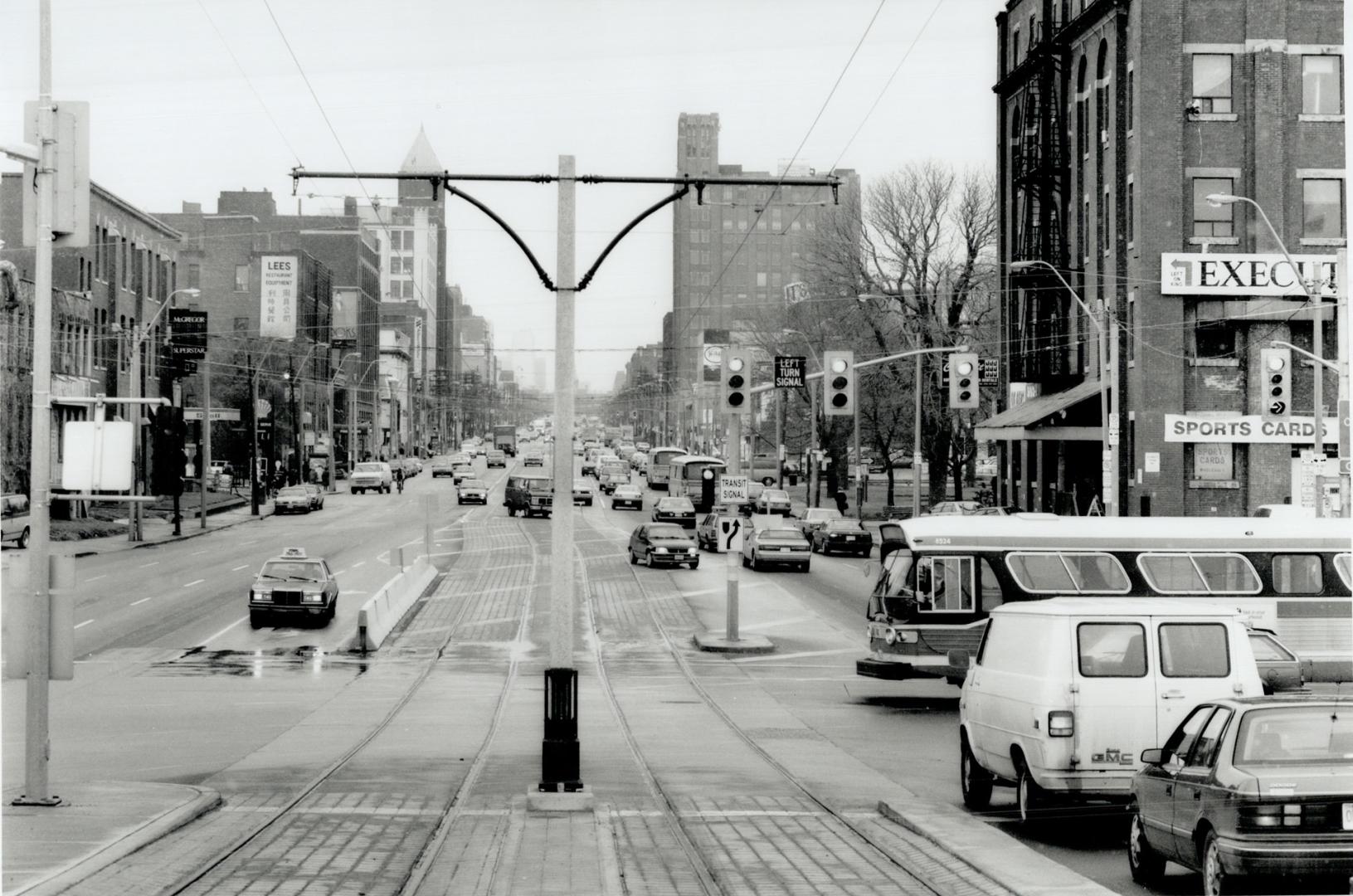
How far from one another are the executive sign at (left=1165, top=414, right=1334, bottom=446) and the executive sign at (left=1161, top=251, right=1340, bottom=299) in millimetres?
3965

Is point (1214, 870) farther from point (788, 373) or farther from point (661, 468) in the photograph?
point (661, 468)

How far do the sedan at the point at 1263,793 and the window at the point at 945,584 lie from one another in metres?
16.1

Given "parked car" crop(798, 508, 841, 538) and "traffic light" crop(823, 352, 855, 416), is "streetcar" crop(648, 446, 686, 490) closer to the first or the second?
"parked car" crop(798, 508, 841, 538)

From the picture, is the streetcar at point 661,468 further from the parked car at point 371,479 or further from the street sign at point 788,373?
the street sign at point 788,373

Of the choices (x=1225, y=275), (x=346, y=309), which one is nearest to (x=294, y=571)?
(x=1225, y=275)

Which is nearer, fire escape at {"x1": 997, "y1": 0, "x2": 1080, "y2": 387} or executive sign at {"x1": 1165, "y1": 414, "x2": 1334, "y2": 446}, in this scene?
executive sign at {"x1": 1165, "y1": 414, "x2": 1334, "y2": 446}

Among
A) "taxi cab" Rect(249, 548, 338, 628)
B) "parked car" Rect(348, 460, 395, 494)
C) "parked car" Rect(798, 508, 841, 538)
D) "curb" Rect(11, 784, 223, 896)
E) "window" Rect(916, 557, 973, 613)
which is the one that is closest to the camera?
"curb" Rect(11, 784, 223, 896)

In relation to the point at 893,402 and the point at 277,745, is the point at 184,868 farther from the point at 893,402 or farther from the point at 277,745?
the point at 893,402

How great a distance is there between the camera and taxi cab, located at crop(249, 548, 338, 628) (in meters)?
39.3

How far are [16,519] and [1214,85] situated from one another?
4649 centimetres

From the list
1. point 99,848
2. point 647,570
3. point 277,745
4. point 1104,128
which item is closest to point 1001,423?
point 1104,128

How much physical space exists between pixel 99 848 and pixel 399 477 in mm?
102702

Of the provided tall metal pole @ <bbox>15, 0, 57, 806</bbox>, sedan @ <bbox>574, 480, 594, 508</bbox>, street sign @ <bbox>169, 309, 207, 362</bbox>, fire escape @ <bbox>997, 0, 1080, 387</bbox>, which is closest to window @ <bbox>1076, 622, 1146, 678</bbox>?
tall metal pole @ <bbox>15, 0, 57, 806</bbox>

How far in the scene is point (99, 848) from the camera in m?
12.9
